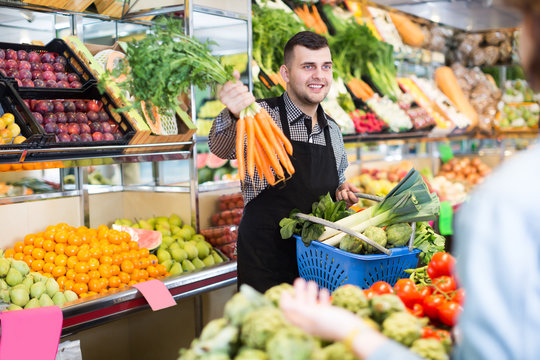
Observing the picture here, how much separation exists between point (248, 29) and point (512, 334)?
12.3 feet

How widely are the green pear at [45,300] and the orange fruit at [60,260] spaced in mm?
315

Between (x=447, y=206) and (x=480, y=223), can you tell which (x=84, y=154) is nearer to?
(x=480, y=223)

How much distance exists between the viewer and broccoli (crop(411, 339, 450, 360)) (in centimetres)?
127

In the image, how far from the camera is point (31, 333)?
264 centimetres

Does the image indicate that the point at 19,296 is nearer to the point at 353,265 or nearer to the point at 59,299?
the point at 59,299

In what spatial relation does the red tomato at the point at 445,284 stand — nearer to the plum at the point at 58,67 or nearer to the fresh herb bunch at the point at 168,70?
the fresh herb bunch at the point at 168,70

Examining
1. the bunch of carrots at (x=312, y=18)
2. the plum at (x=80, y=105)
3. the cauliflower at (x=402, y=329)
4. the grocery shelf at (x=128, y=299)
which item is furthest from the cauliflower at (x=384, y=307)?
the bunch of carrots at (x=312, y=18)

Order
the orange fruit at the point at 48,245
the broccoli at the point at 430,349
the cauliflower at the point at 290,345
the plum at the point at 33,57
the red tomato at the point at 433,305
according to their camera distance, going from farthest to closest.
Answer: the plum at the point at 33,57 < the orange fruit at the point at 48,245 < the red tomato at the point at 433,305 < the broccoli at the point at 430,349 < the cauliflower at the point at 290,345

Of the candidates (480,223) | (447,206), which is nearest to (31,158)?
(480,223)

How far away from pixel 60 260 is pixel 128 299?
18.2 inches

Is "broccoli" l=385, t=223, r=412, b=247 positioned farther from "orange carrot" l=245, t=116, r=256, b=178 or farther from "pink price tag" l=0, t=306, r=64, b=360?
"pink price tag" l=0, t=306, r=64, b=360

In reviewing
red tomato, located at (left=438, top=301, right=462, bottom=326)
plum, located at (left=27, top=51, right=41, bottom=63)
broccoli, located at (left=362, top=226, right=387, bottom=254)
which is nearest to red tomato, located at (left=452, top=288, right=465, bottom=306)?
red tomato, located at (left=438, top=301, right=462, bottom=326)

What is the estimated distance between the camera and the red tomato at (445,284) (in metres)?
1.87

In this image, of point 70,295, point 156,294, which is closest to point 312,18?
point 156,294
